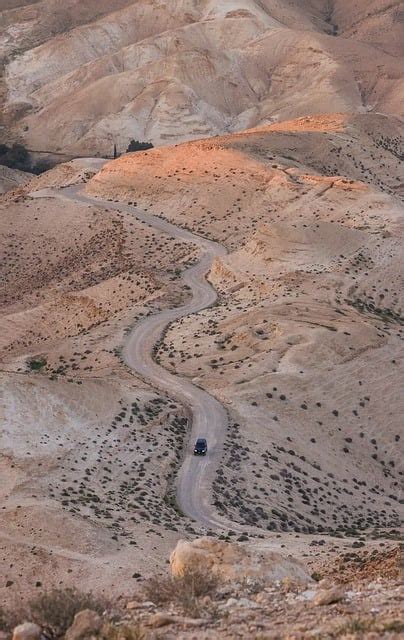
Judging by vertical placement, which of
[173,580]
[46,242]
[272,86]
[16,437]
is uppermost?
[173,580]

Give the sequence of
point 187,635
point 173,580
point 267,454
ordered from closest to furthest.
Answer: point 187,635
point 173,580
point 267,454

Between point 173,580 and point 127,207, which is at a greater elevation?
point 173,580

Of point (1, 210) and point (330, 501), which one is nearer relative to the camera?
point (330, 501)

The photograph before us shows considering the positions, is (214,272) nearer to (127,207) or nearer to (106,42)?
(127,207)

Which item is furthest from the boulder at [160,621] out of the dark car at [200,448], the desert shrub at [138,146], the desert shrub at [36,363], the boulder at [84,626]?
the desert shrub at [138,146]

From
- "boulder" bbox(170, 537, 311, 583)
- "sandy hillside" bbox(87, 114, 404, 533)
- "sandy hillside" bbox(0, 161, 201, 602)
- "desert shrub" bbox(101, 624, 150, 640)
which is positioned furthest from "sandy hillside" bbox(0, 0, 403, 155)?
"desert shrub" bbox(101, 624, 150, 640)

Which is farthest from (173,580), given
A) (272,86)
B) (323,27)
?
(323,27)
